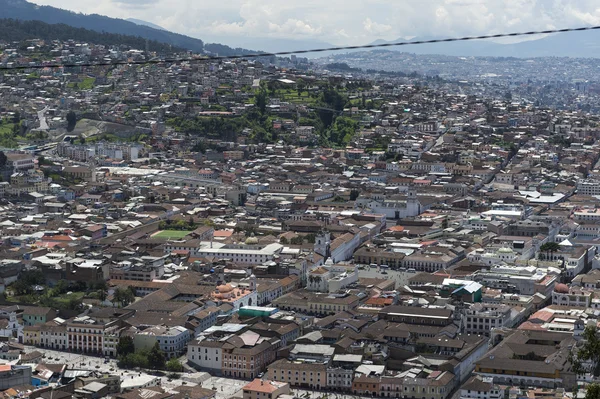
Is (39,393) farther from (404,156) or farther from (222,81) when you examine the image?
(222,81)

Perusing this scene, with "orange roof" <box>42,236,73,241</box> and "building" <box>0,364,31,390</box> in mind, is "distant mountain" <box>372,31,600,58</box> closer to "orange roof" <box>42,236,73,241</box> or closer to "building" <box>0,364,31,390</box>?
"orange roof" <box>42,236,73,241</box>

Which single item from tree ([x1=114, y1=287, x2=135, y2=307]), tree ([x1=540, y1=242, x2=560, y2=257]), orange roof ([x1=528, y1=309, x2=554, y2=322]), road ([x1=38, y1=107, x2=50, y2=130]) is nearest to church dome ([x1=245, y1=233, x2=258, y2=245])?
tree ([x1=114, y1=287, x2=135, y2=307])

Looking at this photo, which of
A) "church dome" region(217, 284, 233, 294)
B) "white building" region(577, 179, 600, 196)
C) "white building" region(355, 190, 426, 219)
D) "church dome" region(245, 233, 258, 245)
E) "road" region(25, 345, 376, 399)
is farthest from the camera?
"white building" region(577, 179, 600, 196)

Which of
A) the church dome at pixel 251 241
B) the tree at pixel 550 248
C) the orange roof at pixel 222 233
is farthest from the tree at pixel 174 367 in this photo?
the tree at pixel 550 248

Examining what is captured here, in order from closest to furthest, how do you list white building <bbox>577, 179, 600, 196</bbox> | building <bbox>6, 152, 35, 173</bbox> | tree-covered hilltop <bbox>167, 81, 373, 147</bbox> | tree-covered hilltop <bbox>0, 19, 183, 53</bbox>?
1. building <bbox>6, 152, 35, 173</bbox>
2. white building <bbox>577, 179, 600, 196</bbox>
3. tree-covered hilltop <bbox>167, 81, 373, 147</bbox>
4. tree-covered hilltop <bbox>0, 19, 183, 53</bbox>

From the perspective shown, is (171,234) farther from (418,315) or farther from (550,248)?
(418,315)
